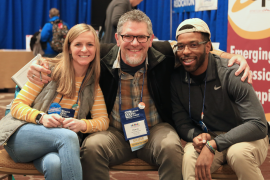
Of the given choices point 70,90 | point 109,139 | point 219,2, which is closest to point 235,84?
point 109,139

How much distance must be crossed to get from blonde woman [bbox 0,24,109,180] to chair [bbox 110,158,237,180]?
29 centimetres

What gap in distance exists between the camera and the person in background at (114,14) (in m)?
3.56

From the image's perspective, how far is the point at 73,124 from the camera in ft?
5.88

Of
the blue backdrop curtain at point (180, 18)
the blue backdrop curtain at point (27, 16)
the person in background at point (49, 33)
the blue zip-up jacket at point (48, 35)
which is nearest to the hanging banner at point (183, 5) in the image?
the blue backdrop curtain at point (180, 18)

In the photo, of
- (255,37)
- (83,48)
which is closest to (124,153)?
(83,48)

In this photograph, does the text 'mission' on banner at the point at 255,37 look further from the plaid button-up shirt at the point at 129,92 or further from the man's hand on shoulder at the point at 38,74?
the man's hand on shoulder at the point at 38,74

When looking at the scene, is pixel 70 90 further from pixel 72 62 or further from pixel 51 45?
pixel 51 45

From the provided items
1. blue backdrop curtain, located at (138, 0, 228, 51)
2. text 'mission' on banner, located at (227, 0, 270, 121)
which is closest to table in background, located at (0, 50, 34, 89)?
blue backdrop curtain, located at (138, 0, 228, 51)

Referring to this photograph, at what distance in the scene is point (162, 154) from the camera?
1.77 metres

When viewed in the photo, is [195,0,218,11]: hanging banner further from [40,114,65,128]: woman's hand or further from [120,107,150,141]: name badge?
[40,114,65,128]: woman's hand

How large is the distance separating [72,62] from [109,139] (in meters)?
0.59

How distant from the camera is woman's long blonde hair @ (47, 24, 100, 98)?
191 centimetres

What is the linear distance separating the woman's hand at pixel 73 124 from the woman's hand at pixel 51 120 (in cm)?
3

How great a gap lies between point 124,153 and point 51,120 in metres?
0.52
